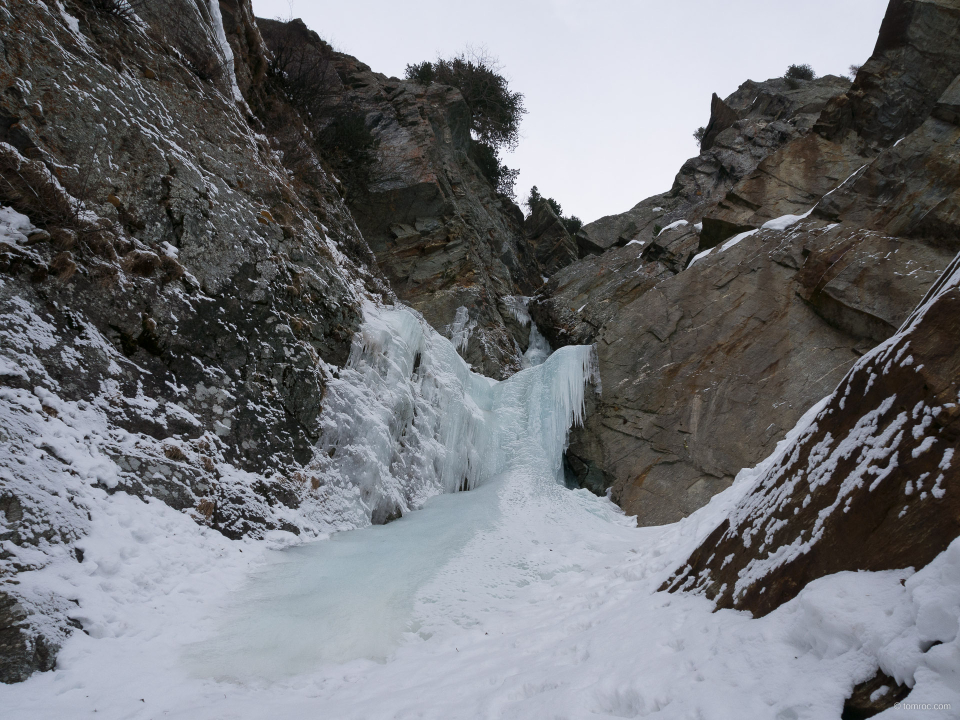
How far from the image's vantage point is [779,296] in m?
10.2

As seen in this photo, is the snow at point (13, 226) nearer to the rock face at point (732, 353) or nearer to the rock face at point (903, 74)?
the rock face at point (732, 353)

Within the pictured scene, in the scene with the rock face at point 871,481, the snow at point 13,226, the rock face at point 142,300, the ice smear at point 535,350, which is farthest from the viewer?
the ice smear at point 535,350

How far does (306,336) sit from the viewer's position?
7.93 metres

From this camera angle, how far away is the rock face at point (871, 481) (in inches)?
92.8

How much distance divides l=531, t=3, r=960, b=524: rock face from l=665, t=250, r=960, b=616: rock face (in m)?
5.77

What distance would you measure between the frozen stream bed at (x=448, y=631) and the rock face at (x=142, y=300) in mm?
391

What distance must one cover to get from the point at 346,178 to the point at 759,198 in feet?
32.8

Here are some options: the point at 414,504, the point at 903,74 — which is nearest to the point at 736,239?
the point at 903,74

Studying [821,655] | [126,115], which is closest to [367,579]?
[821,655]

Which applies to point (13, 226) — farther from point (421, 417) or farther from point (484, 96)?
point (484, 96)

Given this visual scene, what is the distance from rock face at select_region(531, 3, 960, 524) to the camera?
29.5ft

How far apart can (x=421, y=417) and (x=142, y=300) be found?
461 cm

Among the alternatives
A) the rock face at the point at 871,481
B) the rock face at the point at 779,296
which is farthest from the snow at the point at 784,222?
the rock face at the point at 871,481

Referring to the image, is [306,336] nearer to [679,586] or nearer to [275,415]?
[275,415]
